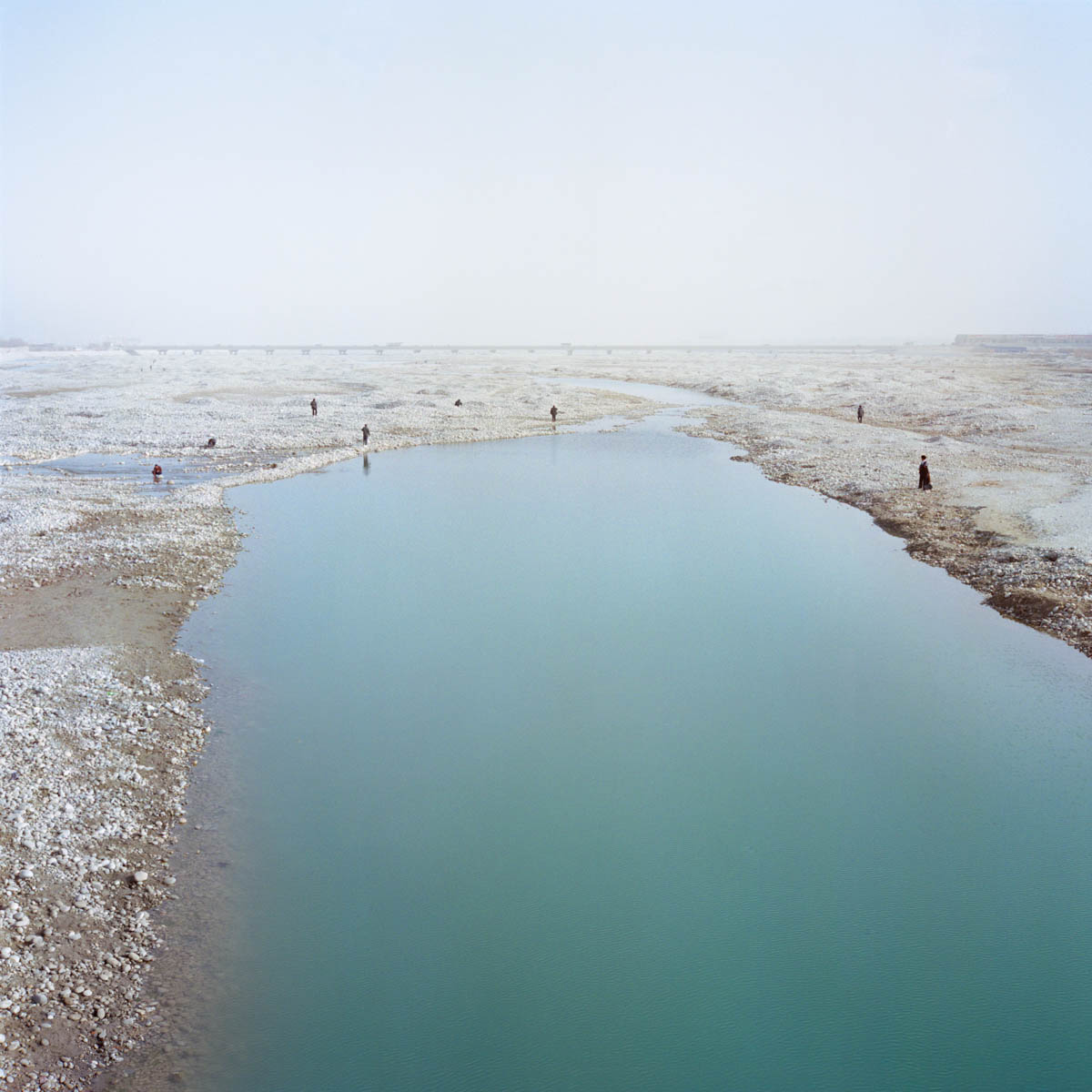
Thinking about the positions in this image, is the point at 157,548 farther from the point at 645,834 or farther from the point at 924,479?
the point at 924,479

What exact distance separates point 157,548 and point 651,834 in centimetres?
2002

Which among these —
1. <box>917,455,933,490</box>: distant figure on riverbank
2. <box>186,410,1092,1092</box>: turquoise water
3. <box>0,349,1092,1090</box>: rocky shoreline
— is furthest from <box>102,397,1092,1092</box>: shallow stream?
<box>917,455,933,490</box>: distant figure on riverbank

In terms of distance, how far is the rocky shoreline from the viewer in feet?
35.6

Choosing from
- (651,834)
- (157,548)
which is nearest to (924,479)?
(651,834)

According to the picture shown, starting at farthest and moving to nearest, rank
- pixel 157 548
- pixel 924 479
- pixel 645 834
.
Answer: pixel 924 479
pixel 157 548
pixel 645 834

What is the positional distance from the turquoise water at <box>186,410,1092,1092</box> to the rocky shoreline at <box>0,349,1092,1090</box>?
137 cm

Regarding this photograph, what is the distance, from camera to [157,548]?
2738cm

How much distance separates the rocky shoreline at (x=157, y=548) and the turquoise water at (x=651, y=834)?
4.49 feet

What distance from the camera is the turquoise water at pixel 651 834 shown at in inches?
396

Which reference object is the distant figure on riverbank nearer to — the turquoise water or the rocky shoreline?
the rocky shoreline

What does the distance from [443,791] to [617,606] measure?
10889mm

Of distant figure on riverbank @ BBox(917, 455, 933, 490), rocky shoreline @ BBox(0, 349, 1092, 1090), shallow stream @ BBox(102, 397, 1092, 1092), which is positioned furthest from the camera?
distant figure on riverbank @ BBox(917, 455, 933, 490)

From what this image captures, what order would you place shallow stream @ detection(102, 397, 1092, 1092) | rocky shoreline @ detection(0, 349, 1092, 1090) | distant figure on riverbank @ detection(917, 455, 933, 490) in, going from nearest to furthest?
shallow stream @ detection(102, 397, 1092, 1092) → rocky shoreline @ detection(0, 349, 1092, 1090) → distant figure on riverbank @ detection(917, 455, 933, 490)

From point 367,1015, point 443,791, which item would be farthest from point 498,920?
point 443,791
